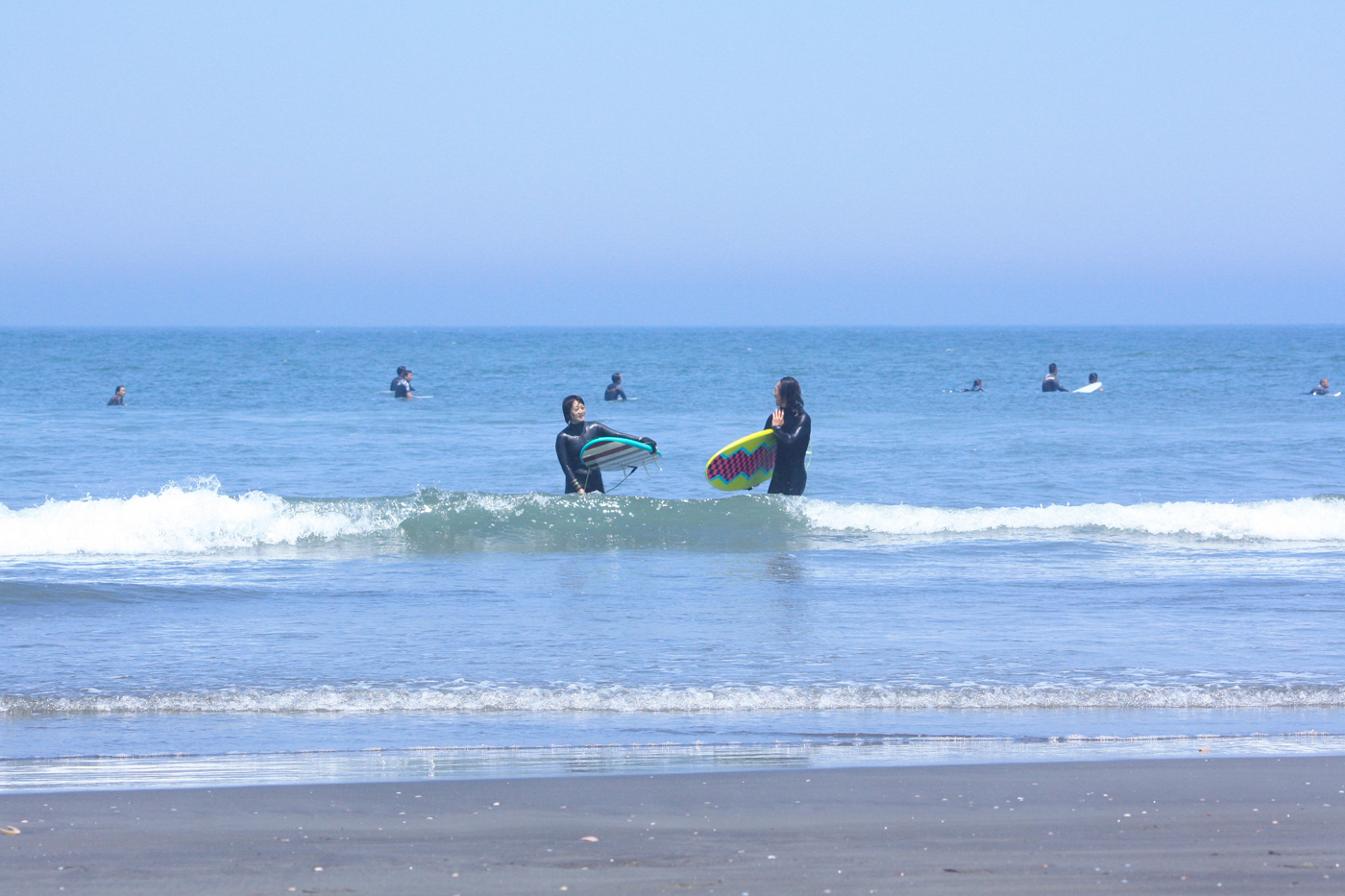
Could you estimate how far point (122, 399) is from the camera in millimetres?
29500

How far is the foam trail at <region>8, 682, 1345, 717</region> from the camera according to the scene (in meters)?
6.06

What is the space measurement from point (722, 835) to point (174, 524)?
9.34 m

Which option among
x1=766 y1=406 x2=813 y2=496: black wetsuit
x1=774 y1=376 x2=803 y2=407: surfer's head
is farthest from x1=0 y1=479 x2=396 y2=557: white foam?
x1=774 y1=376 x2=803 y2=407: surfer's head

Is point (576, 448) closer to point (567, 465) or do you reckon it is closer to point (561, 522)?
point (567, 465)

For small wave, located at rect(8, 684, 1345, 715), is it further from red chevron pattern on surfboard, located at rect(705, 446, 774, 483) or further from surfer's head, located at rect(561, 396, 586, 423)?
red chevron pattern on surfboard, located at rect(705, 446, 774, 483)

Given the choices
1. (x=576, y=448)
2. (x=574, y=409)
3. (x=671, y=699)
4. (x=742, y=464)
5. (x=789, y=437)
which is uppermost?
(x=574, y=409)

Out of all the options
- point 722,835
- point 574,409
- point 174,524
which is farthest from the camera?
point 174,524

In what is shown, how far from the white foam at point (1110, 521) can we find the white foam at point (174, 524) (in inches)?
185

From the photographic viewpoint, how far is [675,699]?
6.16m

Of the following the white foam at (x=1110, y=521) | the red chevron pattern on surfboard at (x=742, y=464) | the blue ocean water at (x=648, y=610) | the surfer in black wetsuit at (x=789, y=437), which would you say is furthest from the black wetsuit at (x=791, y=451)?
the white foam at (x=1110, y=521)

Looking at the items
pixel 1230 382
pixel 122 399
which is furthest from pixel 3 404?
pixel 1230 382

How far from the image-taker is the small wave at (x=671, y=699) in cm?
606

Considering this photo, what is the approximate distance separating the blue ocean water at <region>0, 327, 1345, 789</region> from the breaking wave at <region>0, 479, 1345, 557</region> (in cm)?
4

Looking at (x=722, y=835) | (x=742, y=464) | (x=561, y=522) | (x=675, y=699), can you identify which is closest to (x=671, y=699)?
(x=675, y=699)
